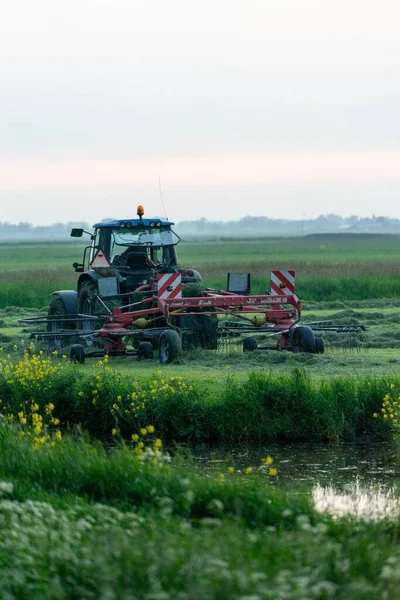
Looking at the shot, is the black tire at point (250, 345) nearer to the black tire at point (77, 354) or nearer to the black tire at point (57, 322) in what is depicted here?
the black tire at point (77, 354)

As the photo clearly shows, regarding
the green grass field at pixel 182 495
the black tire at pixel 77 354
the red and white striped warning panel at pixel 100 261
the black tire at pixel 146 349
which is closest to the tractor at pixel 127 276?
the red and white striped warning panel at pixel 100 261

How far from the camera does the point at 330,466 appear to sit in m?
11.2

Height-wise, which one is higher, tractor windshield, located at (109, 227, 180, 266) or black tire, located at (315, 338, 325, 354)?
tractor windshield, located at (109, 227, 180, 266)

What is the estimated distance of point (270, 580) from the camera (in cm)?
573

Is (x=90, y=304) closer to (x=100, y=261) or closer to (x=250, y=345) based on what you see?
(x=100, y=261)

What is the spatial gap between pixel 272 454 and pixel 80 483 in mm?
4009

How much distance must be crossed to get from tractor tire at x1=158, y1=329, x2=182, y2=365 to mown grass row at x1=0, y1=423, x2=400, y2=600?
26.8 ft

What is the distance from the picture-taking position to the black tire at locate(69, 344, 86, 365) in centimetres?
1686

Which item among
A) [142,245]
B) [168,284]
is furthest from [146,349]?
[142,245]

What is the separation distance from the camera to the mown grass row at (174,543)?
559 centimetres

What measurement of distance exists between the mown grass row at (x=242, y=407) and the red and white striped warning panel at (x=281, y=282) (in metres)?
5.40

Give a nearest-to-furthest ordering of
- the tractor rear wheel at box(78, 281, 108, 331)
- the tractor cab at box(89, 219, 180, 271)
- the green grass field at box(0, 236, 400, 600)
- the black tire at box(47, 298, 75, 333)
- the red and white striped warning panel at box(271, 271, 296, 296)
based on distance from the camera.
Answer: the green grass field at box(0, 236, 400, 600) < the tractor rear wheel at box(78, 281, 108, 331) < the red and white striped warning panel at box(271, 271, 296, 296) < the tractor cab at box(89, 219, 180, 271) < the black tire at box(47, 298, 75, 333)

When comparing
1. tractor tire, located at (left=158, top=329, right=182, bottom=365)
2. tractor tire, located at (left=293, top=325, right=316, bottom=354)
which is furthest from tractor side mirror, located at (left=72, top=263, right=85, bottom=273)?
tractor tire, located at (left=293, top=325, right=316, bottom=354)

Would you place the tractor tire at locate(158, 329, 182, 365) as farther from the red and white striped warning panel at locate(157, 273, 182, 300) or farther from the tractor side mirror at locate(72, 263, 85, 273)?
the tractor side mirror at locate(72, 263, 85, 273)
